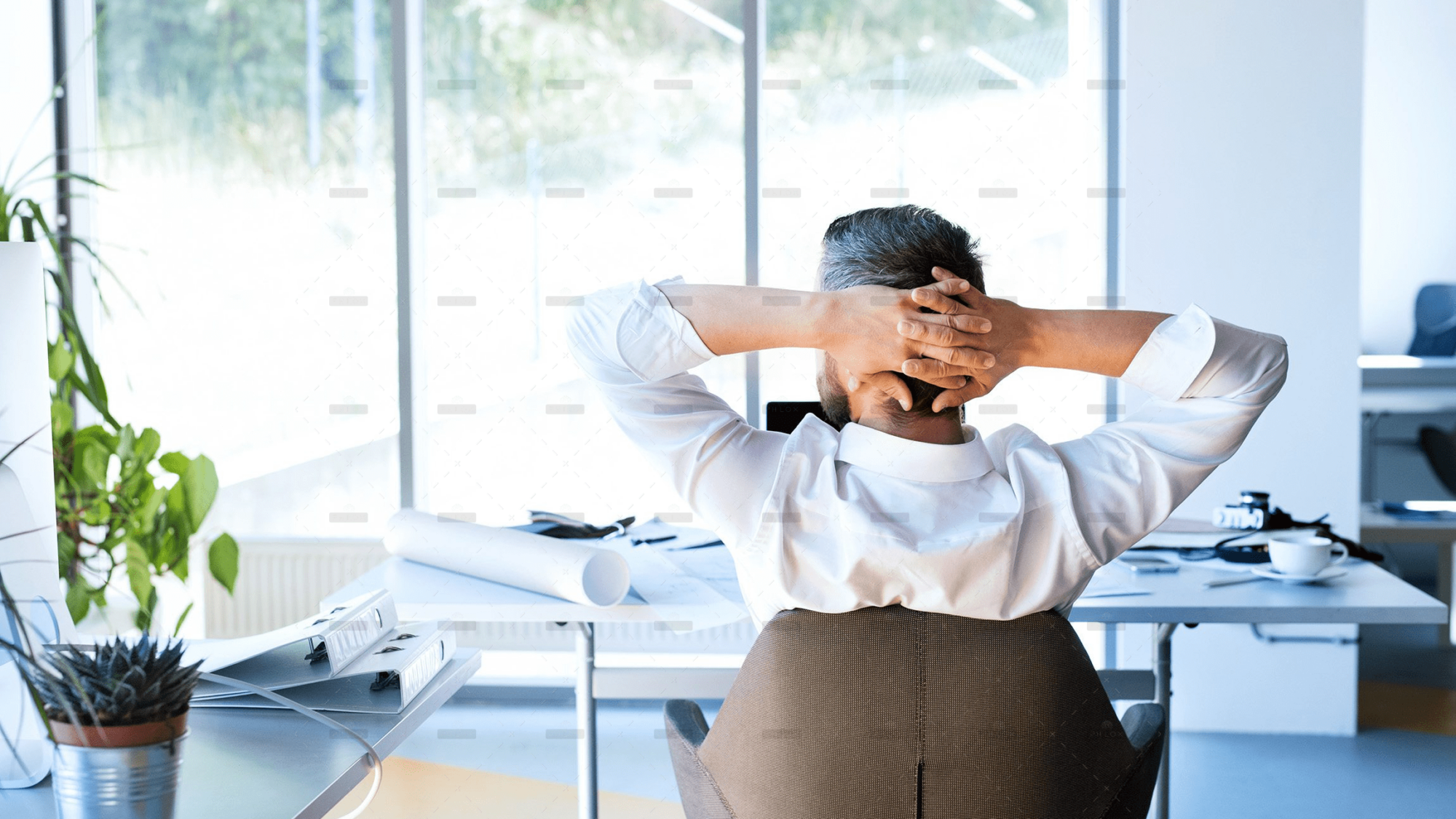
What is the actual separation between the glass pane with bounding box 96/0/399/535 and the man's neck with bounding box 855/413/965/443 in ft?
8.96

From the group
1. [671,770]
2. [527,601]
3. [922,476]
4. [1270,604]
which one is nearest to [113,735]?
[922,476]

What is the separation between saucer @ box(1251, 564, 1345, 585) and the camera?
1755 millimetres

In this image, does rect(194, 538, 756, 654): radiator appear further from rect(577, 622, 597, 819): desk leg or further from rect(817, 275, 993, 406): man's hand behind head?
rect(817, 275, 993, 406): man's hand behind head

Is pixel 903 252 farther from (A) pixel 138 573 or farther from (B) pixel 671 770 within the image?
(A) pixel 138 573

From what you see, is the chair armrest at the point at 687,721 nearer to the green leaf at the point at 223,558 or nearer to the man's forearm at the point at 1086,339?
the man's forearm at the point at 1086,339

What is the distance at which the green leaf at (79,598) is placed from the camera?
314cm

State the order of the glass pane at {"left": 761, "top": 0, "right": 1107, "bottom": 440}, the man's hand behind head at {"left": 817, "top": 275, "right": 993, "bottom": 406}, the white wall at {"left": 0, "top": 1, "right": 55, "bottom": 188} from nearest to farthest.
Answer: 1. the man's hand behind head at {"left": 817, "top": 275, "right": 993, "bottom": 406}
2. the glass pane at {"left": 761, "top": 0, "right": 1107, "bottom": 440}
3. the white wall at {"left": 0, "top": 1, "right": 55, "bottom": 188}

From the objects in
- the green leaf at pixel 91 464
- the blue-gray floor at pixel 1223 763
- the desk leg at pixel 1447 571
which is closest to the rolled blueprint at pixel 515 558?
the blue-gray floor at pixel 1223 763

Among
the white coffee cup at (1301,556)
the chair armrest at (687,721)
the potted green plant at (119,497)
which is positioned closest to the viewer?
the chair armrest at (687,721)

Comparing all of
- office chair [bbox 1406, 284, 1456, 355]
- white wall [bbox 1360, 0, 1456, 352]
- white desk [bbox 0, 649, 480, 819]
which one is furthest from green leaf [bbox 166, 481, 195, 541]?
office chair [bbox 1406, 284, 1456, 355]

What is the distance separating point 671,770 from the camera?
305cm

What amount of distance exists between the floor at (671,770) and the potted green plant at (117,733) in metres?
1.95

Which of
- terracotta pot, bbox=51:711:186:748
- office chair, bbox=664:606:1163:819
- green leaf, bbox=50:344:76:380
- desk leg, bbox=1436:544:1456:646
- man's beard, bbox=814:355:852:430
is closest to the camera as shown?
terracotta pot, bbox=51:711:186:748

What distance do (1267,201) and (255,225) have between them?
3.01m
